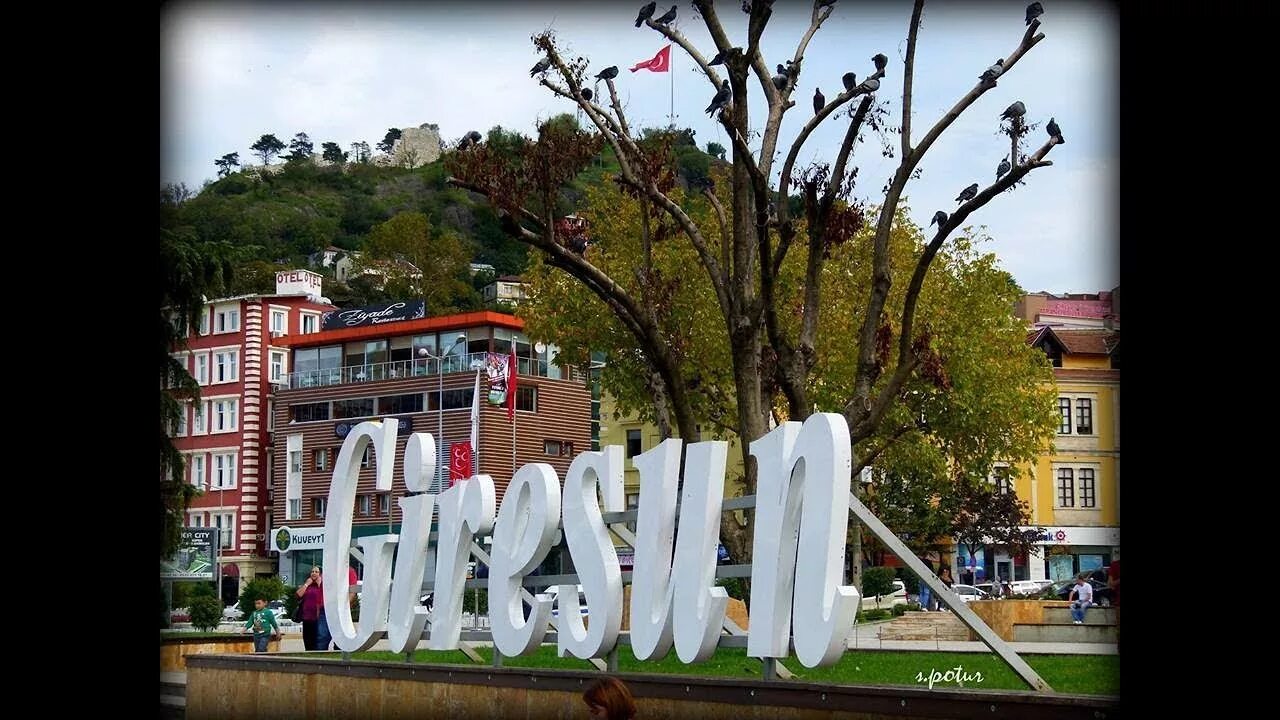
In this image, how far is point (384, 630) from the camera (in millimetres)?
20078

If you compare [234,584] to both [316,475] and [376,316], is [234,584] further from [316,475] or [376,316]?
[376,316]

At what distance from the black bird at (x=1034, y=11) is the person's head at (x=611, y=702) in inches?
418

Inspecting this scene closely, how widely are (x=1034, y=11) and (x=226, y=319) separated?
73204 millimetres

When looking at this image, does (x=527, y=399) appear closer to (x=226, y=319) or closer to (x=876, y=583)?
(x=226, y=319)

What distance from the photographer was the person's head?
8.18 meters

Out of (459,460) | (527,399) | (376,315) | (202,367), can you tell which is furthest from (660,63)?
(202,367)

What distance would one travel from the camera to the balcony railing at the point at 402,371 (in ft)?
257

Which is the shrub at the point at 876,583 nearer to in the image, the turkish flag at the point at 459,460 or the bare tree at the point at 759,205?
the turkish flag at the point at 459,460

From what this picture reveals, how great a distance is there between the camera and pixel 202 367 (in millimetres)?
87000

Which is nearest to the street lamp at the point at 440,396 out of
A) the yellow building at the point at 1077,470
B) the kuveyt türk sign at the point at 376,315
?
the kuveyt türk sign at the point at 376,315

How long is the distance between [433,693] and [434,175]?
163 m

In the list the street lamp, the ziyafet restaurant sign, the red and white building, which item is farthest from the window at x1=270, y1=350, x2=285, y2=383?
the ziyafet restaurant sign

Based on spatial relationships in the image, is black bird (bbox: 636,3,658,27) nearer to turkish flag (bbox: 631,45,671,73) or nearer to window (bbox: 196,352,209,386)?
turkish flag (bbox: 631,45,671,73)
